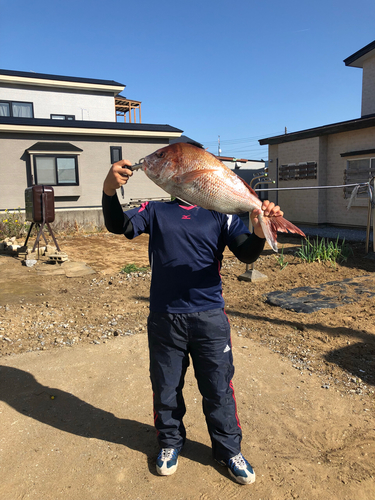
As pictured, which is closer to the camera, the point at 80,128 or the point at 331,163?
the point at 331,163

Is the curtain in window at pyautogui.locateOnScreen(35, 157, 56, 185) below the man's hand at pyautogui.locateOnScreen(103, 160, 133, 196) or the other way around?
the other way around

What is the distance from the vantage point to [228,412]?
2246mm

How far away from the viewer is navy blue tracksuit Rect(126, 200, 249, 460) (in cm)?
218

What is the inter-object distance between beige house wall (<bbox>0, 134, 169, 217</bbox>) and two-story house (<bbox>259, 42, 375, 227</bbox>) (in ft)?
19.0

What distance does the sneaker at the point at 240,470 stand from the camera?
2230 mm

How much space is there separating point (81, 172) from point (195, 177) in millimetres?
15914

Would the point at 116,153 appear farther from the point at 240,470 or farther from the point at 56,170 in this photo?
the point at 240,470

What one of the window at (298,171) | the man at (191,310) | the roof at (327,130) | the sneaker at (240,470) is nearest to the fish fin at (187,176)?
the man at (191,310)

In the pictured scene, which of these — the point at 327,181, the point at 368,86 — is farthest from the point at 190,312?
the point at 368,86

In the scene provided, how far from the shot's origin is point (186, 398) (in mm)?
3217

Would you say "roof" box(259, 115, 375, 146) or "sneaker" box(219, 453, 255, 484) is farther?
"roof" box(259, 115, 375, 146)

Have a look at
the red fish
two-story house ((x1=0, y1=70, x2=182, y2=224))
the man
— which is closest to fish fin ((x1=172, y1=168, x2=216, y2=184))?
the red fish

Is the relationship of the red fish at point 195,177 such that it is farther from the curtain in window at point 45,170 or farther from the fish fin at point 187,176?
the curtain in window at point 45,170

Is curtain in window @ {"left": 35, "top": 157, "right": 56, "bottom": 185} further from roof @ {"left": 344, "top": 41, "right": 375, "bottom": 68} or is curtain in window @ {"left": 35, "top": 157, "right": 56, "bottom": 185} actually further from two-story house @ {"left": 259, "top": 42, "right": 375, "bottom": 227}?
roof @ {"left": 344, "top": 41, "right": 375, "bottom": 68}
